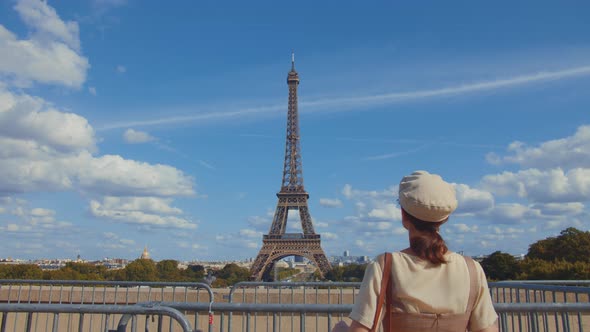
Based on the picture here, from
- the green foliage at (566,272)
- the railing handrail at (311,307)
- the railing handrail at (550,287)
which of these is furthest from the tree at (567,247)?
the railing handrail at (311,307)

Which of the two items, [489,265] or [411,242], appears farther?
[489,265]

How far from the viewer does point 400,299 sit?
73.5 inches

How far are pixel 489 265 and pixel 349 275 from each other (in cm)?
2773

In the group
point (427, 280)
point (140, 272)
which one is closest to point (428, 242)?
point (427, 280)

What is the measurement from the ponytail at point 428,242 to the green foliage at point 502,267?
3982 cm

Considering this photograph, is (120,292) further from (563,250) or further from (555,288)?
(563,250)

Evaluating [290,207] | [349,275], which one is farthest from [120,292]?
[349,275]

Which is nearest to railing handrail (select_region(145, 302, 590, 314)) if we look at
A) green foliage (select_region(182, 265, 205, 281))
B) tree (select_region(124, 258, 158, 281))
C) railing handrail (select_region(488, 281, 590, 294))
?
railing handrail (select_region(488, 281, 590, 294))

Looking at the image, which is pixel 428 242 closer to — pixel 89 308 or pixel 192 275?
pixel 89 308

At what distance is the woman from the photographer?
185 cm

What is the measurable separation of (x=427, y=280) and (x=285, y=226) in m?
51.7

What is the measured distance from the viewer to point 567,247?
38.5 meters

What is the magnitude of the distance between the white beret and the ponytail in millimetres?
36

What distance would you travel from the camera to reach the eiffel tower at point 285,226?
49219mm
